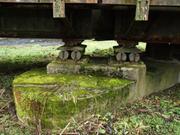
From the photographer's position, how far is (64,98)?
5000 millimetres

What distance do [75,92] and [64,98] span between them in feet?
0.78

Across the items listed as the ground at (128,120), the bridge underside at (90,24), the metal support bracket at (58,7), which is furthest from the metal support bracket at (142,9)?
the ground at (128,120)

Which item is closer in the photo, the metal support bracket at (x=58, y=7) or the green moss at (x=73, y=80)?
the metal support bracket at (x=58, y=7)

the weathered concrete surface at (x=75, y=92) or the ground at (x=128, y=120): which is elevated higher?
the weathered concrete surface at (x=75, y=92)

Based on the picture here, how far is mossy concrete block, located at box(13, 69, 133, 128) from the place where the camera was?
4.99 meters

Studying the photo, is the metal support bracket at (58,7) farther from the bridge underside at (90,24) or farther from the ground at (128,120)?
the ground at (128,120)

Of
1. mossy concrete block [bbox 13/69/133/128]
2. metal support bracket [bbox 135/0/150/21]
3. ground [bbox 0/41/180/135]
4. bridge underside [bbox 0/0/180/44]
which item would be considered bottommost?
ground [bbox 0/41/180/135]

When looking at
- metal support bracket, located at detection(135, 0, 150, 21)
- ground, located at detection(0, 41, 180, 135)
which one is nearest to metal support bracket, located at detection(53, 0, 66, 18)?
metal support bracket, located at detection(135, 0, 150, 21)

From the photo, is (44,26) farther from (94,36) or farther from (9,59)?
(9,59)

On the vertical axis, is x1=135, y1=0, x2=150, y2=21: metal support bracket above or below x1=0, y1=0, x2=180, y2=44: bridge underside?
above

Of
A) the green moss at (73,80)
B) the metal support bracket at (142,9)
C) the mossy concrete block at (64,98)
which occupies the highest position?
the metal support bracket at (142,9)

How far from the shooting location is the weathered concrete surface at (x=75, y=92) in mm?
5000

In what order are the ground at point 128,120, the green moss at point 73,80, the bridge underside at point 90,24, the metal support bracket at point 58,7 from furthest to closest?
the bridge underside at point 90,24, the green moss at point 73,80, the metal support bracket at point 58,7, the ground at point 128,120

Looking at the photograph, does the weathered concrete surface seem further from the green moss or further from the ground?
the ground
